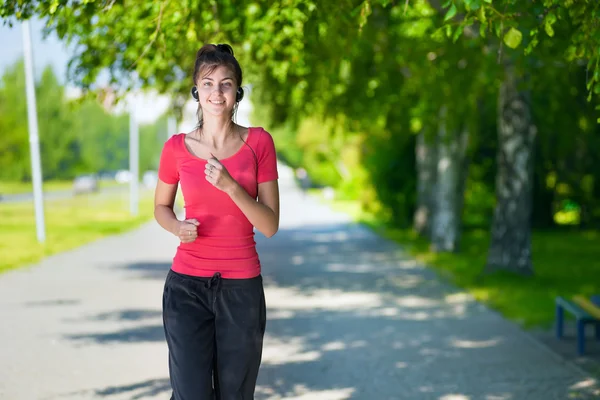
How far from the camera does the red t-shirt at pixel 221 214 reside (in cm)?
354

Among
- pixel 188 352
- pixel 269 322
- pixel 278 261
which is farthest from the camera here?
pixel 278 261

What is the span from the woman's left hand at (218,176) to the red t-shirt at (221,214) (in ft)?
0.50

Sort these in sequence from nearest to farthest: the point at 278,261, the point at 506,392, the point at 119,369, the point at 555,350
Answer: the point at 506,392
the point at 119,369
the point at 555,350
the point at 278,261

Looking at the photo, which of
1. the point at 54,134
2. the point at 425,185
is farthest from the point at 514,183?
the point at 54,134

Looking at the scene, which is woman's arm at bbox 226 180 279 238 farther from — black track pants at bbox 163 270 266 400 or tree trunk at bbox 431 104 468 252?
tree trunk at bbox 431 104 468 252

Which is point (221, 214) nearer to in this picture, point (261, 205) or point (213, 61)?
point (261, 205)

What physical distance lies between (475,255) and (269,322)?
9.51m

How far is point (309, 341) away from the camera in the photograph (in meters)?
8.55

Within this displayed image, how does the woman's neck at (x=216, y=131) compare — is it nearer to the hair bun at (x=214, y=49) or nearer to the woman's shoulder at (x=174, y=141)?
the woman's shoulder at (x=174, y=141)

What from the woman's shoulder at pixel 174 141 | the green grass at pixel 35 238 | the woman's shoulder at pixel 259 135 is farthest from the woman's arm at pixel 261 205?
the green grass at pixel 35 238

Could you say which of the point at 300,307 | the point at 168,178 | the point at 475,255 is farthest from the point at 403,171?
the point at 168,178

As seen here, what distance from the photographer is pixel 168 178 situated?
3.71 m

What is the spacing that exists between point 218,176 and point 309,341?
543cm

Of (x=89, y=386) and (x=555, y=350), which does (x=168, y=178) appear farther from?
(x=555, y=350)
